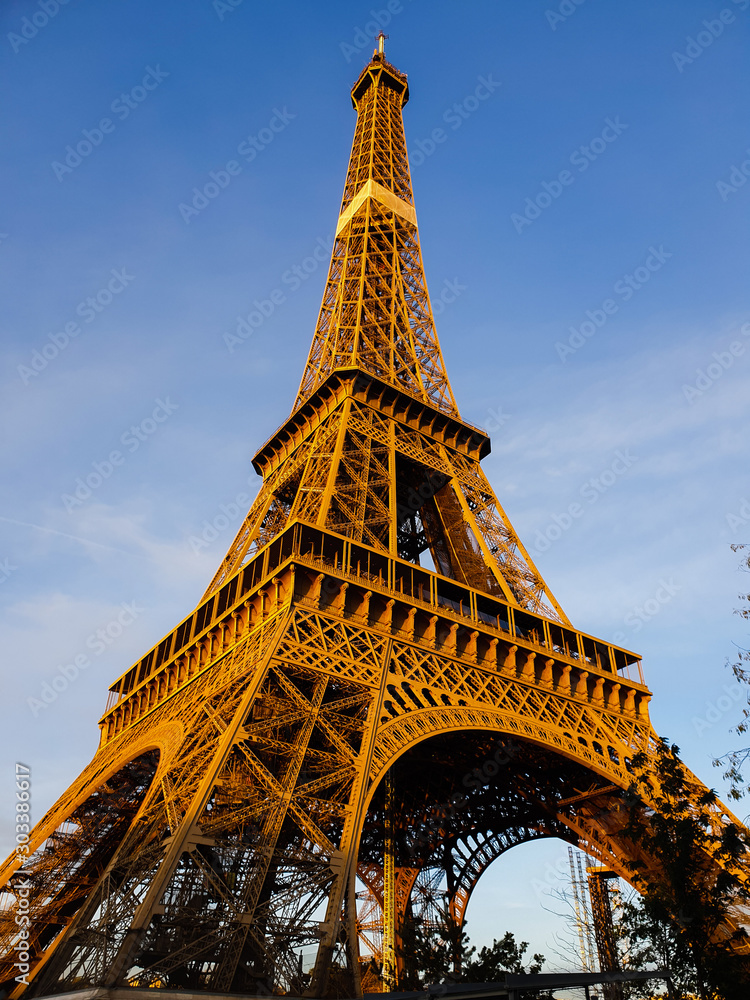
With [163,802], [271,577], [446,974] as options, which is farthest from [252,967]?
[271,577]

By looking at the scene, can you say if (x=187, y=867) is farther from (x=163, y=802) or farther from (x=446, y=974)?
(x=446, y=974)

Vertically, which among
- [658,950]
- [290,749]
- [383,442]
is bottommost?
[658,950]

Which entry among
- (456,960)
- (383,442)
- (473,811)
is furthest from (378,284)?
(456,960)

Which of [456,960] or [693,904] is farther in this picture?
[456,960]

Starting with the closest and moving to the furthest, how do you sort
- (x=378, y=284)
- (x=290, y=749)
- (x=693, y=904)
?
(x=693, y=904) → (x=290, y=749) → (x=378, y=284)

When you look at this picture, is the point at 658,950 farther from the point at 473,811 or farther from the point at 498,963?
the point at 473,811

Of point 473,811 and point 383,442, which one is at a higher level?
point 383,442

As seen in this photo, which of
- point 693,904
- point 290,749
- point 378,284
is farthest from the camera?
point 378,284

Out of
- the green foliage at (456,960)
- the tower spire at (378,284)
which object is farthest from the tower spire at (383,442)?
the green foliage at (456,960)

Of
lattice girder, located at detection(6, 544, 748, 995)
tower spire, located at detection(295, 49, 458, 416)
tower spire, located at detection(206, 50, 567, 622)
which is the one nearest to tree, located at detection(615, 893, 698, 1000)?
lattice girder, located at detection(6, 544, 748, 995)
